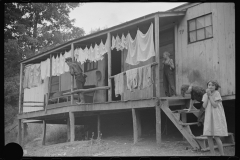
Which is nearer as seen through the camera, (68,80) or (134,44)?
(134,44)

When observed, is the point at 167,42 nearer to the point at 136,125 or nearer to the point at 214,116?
the point at 136,125

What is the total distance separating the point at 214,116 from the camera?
7363mm

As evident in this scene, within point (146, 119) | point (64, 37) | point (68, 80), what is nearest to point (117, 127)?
point (146, 119)

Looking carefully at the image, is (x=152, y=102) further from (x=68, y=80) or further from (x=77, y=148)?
(x=68, y=80)

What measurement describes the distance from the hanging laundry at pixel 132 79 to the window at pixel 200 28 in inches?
93.2

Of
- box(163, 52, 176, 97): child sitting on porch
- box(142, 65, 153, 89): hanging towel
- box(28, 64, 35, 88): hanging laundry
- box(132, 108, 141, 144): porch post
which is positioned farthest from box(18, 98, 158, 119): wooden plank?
box(28, 64, 35, 88): hanging laundry

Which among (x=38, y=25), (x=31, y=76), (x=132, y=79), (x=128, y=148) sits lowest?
(x=128, y=148)

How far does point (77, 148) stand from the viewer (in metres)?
11.3

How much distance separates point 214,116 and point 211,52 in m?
3.75

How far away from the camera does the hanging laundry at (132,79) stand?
36.9 ft

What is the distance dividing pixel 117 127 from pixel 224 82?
709cm

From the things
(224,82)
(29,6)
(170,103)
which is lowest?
(170,103)

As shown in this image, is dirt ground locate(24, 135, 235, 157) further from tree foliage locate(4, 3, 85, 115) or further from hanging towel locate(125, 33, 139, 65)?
tree foliage locate(4, 3, 85, 115)

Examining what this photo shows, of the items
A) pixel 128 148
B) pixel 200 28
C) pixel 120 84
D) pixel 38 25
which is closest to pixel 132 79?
pixel 120 84
